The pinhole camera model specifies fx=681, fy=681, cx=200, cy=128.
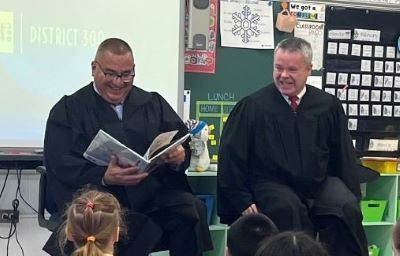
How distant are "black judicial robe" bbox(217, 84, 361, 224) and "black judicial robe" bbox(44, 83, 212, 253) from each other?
0.20 m

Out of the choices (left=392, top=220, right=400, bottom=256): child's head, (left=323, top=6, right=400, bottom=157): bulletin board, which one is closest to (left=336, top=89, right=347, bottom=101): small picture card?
(left=323, top=6, right=400, bottom=157): bulletin board

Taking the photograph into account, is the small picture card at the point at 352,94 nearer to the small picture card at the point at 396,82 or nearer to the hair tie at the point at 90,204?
the small picture card at the point at 396,82

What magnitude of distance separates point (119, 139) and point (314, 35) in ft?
6.14

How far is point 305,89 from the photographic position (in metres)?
3.25

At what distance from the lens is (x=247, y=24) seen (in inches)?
164

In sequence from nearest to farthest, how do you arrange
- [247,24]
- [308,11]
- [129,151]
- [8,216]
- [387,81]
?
[129,151] < [8,216] < [247,24] < [308,11] < [387,81]

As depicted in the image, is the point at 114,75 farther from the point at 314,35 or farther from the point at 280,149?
the point at 314,35

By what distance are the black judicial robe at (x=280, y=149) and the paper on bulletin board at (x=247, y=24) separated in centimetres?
101

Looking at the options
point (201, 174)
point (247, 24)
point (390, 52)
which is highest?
point (247, 24)

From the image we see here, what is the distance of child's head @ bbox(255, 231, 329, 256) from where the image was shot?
181 cm

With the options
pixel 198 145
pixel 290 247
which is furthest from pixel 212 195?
pixel 290 247

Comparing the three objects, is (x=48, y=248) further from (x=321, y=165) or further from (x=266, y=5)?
(x=266, y=5)

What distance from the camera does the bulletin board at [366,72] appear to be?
4.41 metres

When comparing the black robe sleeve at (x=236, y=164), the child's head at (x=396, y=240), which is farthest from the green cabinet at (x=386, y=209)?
the child's head at (x=396, y=240)
